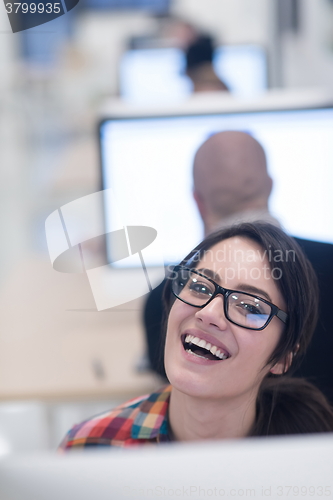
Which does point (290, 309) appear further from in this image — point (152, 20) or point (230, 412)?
point (152, 20)

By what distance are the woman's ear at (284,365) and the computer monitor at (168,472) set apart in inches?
6.1

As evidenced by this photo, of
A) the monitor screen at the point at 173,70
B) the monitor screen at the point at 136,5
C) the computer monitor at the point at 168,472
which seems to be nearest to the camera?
the computer monitor at the point at 168,472

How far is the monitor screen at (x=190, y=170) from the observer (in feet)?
1.46

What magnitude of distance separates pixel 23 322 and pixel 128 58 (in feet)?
5.84

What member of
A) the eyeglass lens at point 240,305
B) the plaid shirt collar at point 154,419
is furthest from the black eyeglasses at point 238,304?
the plaid shirt collar at point 154,419

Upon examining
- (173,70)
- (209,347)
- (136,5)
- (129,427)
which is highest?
(136,5)

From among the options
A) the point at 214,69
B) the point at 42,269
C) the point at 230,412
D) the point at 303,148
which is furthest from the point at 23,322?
the point at 214,69

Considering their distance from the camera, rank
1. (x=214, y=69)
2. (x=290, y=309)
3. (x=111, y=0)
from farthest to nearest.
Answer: (x=111, y=0) → (x=214, y=69) → (x=290, y=309)

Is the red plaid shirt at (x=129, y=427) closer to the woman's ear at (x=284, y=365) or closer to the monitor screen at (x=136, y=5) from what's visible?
the woman's ear at (x=284, y=365)

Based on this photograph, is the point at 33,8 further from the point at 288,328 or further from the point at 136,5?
the point at 136,5

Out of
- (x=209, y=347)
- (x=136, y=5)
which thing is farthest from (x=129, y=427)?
(x=136, y=5)

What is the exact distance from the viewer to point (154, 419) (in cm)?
46

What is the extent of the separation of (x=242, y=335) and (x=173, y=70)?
1.74 m

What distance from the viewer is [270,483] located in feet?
0.79
